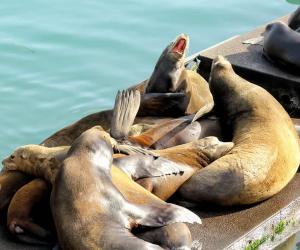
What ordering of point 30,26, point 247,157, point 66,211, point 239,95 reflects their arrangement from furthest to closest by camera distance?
point 30,26 < point 239,95 < point 247,157 < point 66,211

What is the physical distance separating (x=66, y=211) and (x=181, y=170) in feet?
3.86

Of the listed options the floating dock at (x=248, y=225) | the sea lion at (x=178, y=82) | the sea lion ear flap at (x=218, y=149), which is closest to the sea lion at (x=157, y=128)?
the sea lion ear flap at (x=218, y=149)

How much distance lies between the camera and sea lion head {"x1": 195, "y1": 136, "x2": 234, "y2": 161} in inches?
225

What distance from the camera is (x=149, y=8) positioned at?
1273cm

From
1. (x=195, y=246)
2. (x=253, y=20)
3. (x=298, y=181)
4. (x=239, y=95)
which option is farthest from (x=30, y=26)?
(x=195, y=246)

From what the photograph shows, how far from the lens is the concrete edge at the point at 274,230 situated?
512 centimetres

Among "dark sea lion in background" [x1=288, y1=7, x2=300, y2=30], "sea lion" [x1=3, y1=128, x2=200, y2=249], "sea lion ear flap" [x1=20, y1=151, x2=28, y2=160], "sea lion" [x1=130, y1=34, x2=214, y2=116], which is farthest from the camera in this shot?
"dark sea lion in background" [x1=288, y1=7, x2=300, y2=30]

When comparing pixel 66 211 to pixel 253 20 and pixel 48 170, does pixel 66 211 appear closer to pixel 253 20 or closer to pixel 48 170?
pixel 48 170

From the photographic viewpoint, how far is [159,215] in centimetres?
450

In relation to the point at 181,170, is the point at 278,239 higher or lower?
lower

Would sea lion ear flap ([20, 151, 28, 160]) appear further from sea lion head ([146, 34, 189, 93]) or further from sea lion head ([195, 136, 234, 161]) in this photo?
sea lion head ([146, 34, 189, 93])

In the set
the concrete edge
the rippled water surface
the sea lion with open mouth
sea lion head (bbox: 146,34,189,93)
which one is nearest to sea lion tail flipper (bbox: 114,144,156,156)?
the concrete edge

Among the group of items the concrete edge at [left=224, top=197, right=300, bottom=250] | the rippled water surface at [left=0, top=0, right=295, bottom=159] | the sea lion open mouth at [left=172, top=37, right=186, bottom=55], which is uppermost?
the sea lion open mouth at [left=172, top=37, right=186, bottom=55]

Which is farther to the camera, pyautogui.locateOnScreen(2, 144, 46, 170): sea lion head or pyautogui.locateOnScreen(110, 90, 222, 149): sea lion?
pyautogui.locateOnScreen(110, 90, 222, 149): sea lion
